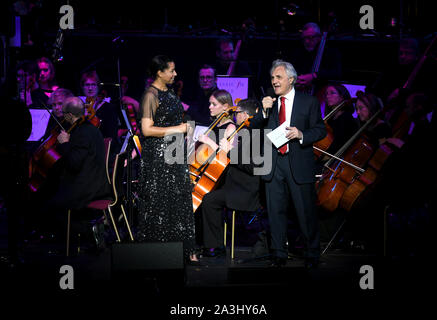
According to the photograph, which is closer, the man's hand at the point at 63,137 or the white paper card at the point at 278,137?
the white paper card at the point at 278,137

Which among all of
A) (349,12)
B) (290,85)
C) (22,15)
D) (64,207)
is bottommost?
(64,207)

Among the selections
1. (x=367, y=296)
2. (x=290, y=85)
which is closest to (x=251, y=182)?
(x=290, y=85)

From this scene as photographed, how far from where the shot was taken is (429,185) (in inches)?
177

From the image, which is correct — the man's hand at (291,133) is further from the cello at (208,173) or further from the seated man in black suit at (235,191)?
the cello at (208,173)

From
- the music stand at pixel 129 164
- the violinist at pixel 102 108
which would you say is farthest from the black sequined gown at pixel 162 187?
the violinist at pixel 102 108

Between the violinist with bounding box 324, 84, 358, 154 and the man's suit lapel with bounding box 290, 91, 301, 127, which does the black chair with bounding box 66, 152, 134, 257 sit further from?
the violinist with bounding box 324, 84, 358, 154

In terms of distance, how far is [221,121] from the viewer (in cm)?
501

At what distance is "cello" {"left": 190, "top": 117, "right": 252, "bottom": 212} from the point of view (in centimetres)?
487

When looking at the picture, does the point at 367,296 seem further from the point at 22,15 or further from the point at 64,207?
the point at 22,15

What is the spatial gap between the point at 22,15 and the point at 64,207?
168 cm

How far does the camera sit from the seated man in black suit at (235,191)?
15.5ft

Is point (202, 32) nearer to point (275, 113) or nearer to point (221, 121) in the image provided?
point (221, 121)

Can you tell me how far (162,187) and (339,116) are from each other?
7.15 ft

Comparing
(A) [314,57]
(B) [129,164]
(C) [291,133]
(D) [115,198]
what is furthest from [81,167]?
(A) [314,57]
